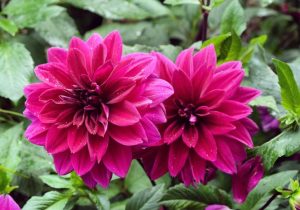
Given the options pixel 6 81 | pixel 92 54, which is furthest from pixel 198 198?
pixel 6 81

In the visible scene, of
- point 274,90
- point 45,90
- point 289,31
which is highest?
point 45,90

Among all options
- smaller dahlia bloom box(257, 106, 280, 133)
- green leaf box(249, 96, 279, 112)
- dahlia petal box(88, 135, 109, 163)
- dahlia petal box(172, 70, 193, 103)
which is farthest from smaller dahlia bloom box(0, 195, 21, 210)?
smaller dahlia bloom box(257, 106, 280, 133)

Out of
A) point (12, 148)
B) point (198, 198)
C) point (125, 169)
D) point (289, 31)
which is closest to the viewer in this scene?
point (125, 169)

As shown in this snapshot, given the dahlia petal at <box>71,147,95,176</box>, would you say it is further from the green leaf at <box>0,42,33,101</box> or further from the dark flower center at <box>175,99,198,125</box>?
the green leaf at <box>0,42,33,101</box>

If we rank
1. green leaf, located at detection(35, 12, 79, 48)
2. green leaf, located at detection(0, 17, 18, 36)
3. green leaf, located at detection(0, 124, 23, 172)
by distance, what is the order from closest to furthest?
green leaf, located at detection(0, 124, 23, 172) → green leaf, located at detection(0, 17, 18, 36) → green leaf, located at detection(35, 12, 79, 48)

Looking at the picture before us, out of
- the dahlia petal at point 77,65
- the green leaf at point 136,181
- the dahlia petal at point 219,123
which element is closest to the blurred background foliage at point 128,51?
the green leaf at point 136,181

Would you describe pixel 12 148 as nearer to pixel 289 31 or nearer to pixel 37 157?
pixel 37 157
